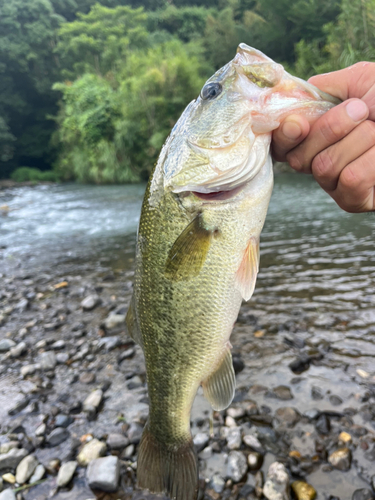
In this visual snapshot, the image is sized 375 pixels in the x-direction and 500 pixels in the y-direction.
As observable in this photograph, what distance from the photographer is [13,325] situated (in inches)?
167

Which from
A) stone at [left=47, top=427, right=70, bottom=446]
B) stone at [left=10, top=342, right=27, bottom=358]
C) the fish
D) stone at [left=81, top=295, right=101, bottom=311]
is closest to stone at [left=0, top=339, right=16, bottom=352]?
stone at [left=10, top=342, right=27, bottom=358]

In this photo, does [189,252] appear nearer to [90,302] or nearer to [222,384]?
[222,384]

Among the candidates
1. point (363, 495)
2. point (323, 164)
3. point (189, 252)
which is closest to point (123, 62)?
point (323, 164)

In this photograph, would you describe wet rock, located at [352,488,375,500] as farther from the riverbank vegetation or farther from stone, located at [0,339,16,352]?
the riverbank vegetation

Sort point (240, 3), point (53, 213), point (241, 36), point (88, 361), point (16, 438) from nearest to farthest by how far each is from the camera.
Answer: point (16, 438) → point (88, 361) → point (53, 213) → point (241, 36) → point (240, 3)

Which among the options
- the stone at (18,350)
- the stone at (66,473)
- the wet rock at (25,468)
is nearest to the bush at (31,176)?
the stone at (18,350)

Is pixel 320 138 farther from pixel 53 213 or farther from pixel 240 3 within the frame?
pixel 240 3

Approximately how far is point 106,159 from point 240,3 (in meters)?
28.0

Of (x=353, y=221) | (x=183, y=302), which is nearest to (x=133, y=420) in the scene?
(x=183, y=302)

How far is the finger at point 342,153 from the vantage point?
150 centimetres

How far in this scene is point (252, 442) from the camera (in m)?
2.16

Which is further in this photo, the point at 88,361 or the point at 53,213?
the point at 53,213

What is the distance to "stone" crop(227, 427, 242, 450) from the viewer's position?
2158 mm

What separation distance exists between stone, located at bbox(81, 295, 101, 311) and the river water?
1.33m
